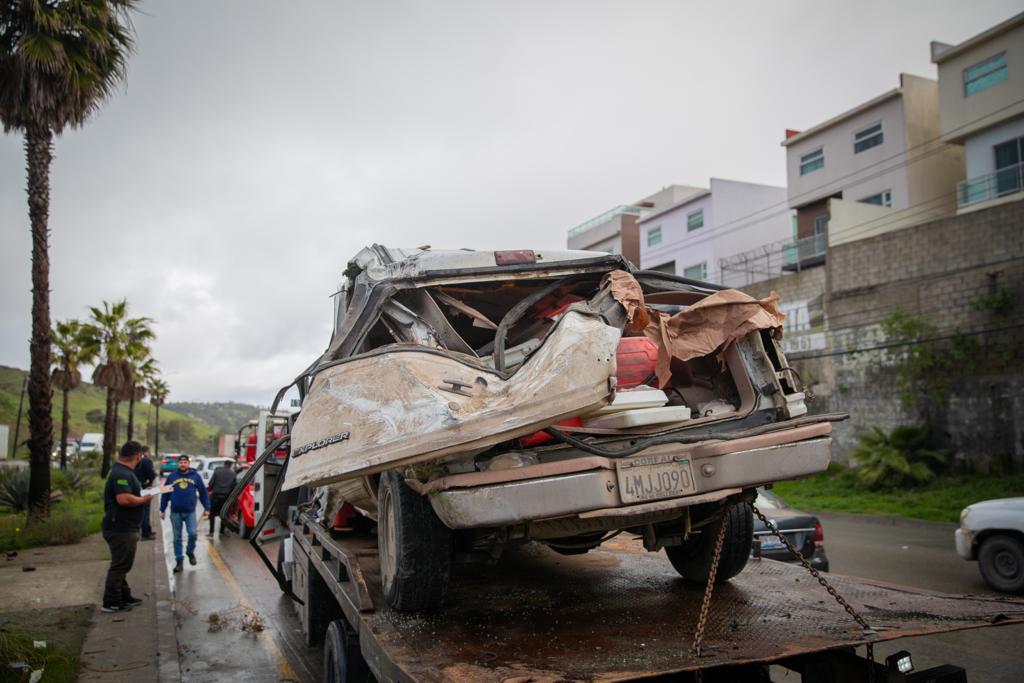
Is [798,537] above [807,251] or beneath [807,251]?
beneath

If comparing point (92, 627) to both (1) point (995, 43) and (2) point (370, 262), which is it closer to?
(2) point (370, 262)

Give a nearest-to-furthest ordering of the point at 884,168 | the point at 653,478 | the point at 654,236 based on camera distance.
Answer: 1. the point at 653,478
2. the point at 884,168
3. the point at 654,236

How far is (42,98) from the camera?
1370 cm

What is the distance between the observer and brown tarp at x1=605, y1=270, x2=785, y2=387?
13.5 feet

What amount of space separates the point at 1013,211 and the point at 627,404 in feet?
57.5

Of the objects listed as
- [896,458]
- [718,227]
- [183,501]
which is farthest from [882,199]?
[183,501]

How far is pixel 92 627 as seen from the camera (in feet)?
23.0

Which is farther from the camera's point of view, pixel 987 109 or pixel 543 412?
pixel 987 109

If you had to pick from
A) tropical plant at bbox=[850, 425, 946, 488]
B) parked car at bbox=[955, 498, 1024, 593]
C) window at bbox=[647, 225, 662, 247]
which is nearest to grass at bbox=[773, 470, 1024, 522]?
tropical plant at bbox=[850, 425, 946, 488]

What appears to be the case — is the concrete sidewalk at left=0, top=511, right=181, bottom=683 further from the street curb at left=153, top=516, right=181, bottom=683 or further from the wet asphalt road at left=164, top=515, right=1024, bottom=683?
the wet asphalt road at left=164, top=515, right=1024, bottom=683

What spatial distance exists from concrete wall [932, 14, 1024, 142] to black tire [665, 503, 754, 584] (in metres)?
22.4

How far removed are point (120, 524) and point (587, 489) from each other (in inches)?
247

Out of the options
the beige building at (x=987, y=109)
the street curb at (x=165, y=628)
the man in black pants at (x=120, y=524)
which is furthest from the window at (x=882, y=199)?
the man in black pants at (x=120, y=524)

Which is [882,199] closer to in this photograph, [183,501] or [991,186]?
[991,186]
